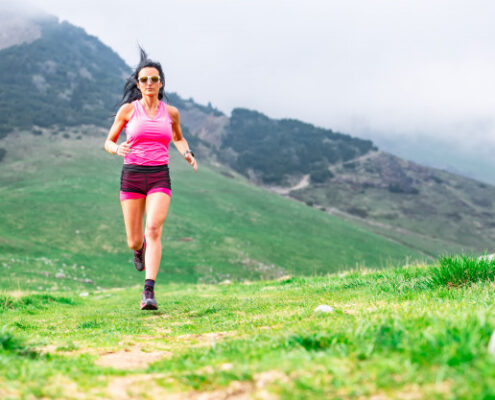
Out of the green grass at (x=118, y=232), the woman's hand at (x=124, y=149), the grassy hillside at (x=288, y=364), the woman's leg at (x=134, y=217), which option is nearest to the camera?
the grassy hillside at (x=288, y=364)

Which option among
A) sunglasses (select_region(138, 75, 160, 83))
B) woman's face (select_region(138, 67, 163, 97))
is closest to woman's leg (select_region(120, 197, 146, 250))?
woman's face (select_region(138, 67, 163, 97))

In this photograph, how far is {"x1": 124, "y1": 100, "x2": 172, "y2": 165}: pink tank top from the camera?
699cm

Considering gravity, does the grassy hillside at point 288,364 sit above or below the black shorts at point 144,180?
below

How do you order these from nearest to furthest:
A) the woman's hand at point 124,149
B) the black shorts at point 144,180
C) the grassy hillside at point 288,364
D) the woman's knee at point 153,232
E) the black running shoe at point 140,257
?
the grassy hillside at point 288,364 → the woman's hand at point 124,149 → the woman's knee at point 153,232 → the black shorts at point 144,180 → the black running shoe at point 140,257

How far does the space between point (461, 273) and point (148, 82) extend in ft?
20.9

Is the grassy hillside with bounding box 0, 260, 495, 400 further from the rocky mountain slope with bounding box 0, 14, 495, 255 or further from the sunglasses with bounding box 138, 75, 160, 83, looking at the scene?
the rocky mountain slope with bounding box 0, 14, 495, 255

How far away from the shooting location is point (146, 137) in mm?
7035

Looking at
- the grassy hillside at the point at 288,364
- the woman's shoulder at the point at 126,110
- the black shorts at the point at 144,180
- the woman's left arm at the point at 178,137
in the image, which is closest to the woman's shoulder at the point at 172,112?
the woman's left arm at the point at 178,137

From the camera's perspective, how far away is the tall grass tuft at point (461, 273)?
20.2 feet

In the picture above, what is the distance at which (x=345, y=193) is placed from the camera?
151 metres

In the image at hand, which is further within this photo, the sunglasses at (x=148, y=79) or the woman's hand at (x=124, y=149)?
the sunglasses at (x=148, y=79)

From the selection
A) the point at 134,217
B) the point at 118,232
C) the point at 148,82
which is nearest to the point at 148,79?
the point at 148,82

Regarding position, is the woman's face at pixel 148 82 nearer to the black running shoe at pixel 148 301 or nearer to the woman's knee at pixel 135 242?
the woman's knee at pixel 135 242

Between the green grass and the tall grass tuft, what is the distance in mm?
5663
